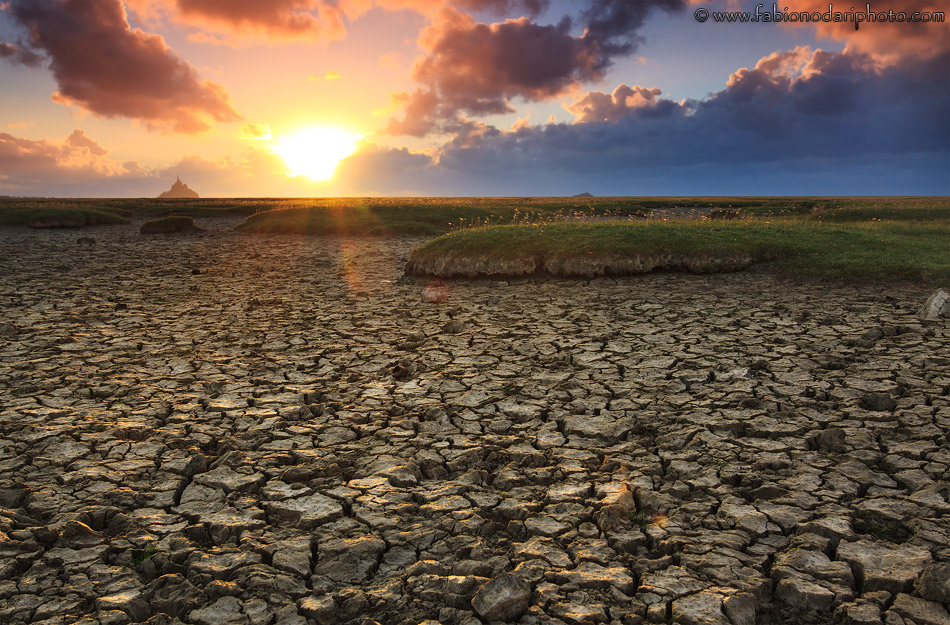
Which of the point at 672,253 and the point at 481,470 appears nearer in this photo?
the point at 481,470

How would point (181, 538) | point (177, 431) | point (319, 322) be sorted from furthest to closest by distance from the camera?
point (319, 322) → point (177, 431) → point (181, 538)

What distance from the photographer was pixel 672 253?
12984mm

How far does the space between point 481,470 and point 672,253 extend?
33.2 ft

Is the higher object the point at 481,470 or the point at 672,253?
the point at 672,253

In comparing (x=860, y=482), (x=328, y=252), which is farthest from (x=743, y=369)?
(x=328, y=252)

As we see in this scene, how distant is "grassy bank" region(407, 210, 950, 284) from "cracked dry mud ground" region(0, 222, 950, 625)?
128 inches

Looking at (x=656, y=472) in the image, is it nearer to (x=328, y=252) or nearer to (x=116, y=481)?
(x=116, y=481)

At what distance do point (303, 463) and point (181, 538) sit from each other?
113 cm

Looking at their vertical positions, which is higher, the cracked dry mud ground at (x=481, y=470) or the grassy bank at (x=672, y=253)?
the grassy bank at (x=672, y=253)

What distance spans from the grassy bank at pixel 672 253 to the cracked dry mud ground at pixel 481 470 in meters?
3.25

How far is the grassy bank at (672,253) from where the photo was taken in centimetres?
1211

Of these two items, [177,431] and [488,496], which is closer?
[488,496]

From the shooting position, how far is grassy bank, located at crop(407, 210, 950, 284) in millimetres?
12109

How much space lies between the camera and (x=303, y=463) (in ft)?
15.1
